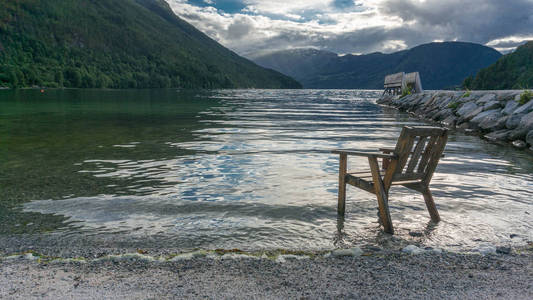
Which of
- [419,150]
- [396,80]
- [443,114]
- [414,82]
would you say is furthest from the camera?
[396,80]

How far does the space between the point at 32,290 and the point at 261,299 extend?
2.49m

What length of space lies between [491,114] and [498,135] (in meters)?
3.35

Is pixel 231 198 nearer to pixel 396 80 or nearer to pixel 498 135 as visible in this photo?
pixel 498 135

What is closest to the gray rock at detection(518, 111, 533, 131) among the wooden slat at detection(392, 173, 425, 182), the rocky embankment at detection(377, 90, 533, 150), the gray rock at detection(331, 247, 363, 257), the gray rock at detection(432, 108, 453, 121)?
the rocky embankment at detection(377, 90, 533, 150)

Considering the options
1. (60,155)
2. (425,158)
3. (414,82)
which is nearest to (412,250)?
(425,158)

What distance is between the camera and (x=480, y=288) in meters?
4.43

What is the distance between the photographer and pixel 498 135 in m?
17.7

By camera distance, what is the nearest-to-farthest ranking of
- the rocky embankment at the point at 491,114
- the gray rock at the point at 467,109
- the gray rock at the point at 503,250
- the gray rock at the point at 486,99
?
the gray rock at the point at 503,250 → the rocky embankment at the point at 491,114 → the gray rock at the point at 486,99 → the gray rock at the point at 467,109

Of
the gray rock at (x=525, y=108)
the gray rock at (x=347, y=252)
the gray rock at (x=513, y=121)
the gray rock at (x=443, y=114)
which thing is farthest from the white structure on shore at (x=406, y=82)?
the gray rock at (x=347, y=252)

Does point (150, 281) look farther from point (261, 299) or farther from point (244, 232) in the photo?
point (244, 232)

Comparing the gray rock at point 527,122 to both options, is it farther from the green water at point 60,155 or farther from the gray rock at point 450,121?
the green water at point 60,155

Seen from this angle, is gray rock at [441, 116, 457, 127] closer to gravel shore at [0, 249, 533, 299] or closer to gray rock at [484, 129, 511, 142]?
gray rock at [484, 129, 511, 142]

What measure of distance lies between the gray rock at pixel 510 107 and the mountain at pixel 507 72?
61.7 m

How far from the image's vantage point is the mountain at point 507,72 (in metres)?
75.3
